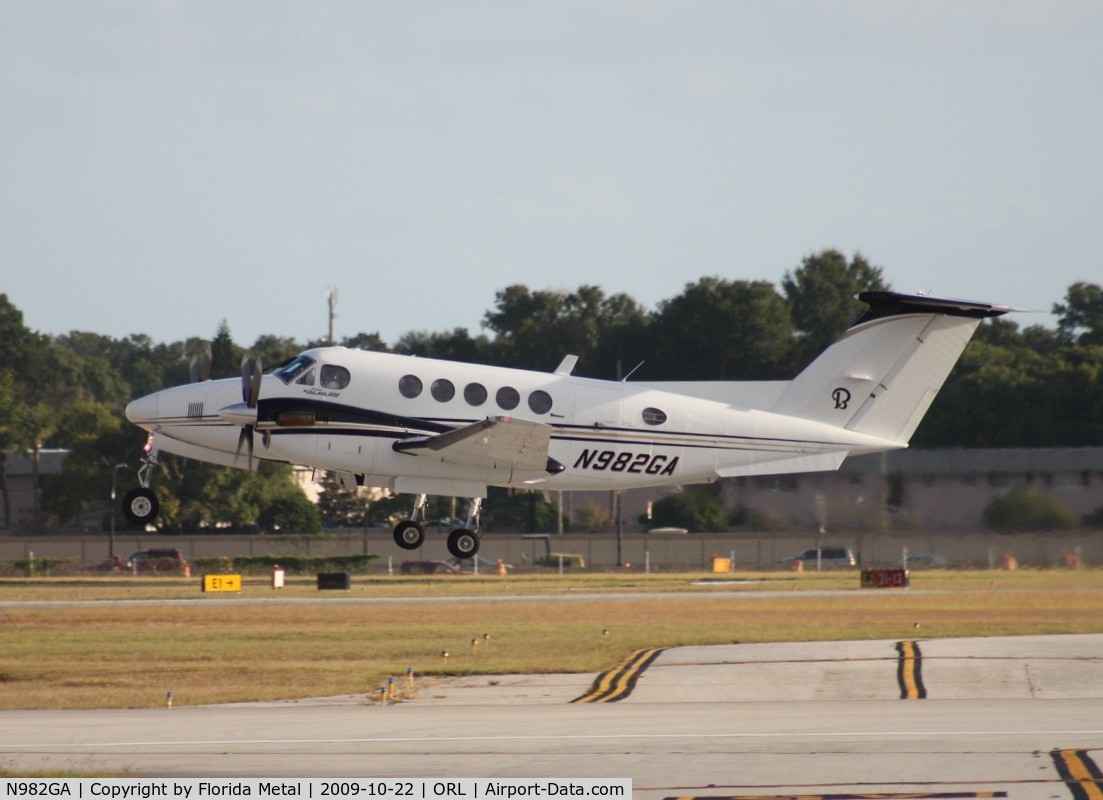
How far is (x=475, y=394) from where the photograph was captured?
28547 millimetres

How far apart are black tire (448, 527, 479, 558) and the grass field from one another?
492 centimetres

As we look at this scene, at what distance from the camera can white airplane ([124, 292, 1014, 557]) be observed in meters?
28.5

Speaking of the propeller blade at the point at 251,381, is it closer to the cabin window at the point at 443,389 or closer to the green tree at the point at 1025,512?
the cabin window at the point at 443,389

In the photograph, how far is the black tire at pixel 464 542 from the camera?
1166 inches

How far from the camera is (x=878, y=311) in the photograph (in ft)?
101

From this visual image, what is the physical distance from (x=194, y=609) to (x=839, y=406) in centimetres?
3260

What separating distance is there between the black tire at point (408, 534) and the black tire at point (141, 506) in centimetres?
522

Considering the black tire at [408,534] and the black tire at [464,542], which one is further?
the black tire at [464,542]

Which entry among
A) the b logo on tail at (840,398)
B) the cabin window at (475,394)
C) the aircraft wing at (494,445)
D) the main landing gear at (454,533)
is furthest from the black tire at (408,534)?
the b logo on tail at (840,398)

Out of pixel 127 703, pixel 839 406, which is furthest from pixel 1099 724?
pixel 127 703

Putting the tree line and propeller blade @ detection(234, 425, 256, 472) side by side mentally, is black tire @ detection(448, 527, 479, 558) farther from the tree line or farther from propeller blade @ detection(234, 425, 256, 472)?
the tree line

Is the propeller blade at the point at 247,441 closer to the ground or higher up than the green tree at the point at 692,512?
higher up
